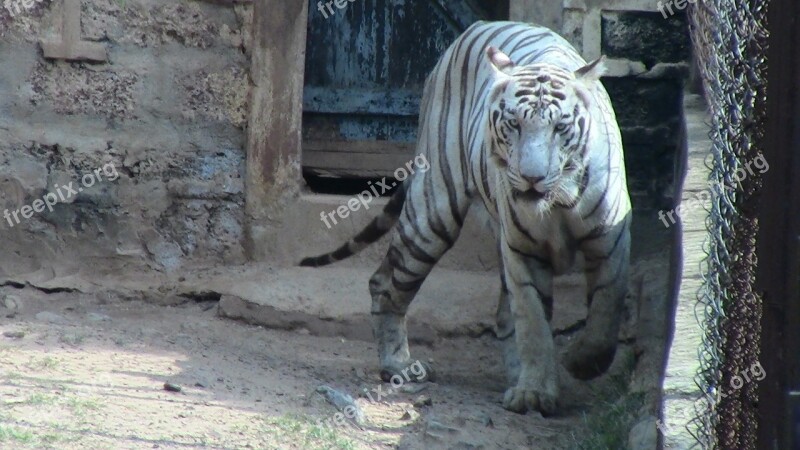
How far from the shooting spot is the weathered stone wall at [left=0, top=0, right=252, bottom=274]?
5859mm

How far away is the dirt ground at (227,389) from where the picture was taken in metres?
3.75

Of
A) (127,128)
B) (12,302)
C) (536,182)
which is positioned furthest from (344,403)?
(127,128)

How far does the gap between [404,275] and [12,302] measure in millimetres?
1800

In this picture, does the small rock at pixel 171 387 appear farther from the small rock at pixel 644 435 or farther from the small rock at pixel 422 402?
the small rock at pixel 644 435

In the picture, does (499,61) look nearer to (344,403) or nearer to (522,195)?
(522,195)

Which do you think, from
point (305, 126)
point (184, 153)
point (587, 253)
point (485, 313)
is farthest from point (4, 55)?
point (587, 253)

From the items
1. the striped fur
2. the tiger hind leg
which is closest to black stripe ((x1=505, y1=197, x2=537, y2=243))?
the striped fur

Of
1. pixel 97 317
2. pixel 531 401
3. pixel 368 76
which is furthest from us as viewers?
pixel 368 76

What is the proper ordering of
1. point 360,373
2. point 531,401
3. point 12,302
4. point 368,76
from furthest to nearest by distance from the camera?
point 368,76
point 12,302
point 360,373
point 531,401

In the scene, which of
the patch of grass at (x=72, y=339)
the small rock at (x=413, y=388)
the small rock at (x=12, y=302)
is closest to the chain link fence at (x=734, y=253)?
the small rock at (x=413, y=388)

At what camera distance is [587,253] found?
4.42 meters

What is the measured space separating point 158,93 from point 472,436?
2616 millimetres

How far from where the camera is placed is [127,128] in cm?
591

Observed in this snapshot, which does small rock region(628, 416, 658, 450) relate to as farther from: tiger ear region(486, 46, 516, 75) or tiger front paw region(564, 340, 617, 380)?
tiger ear region(486, 46, 516, 75)
